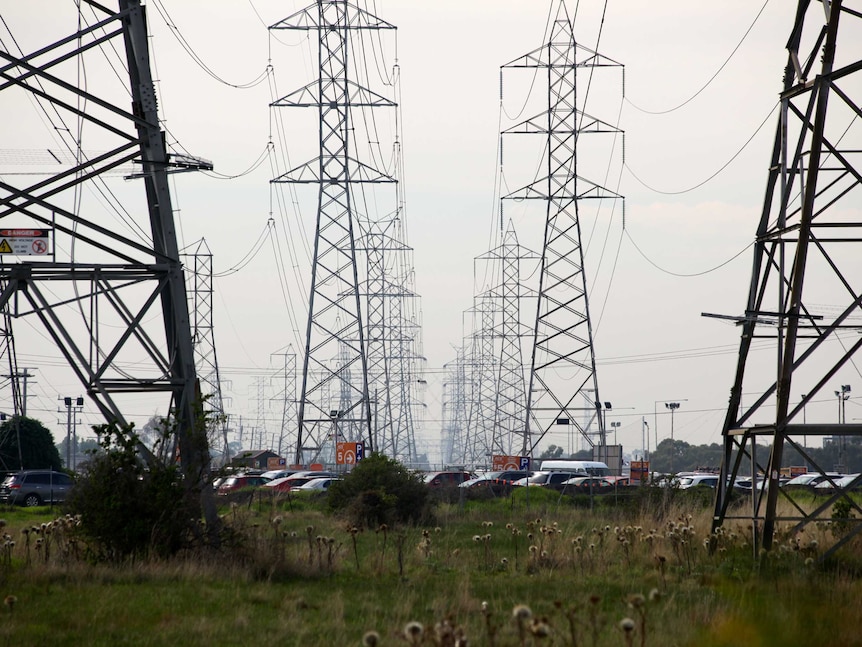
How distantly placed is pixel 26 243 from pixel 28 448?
40924 millimetres

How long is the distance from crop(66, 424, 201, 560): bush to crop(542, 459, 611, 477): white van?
131 ft

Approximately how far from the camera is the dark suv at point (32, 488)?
1658 inches

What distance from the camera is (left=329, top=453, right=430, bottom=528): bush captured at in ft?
90.7

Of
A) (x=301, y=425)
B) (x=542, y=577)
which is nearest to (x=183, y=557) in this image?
(x=542, y=577)

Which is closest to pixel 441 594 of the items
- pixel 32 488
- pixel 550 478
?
pixel 32 488

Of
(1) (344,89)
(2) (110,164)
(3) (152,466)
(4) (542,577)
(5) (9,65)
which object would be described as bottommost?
(4) (542,577)

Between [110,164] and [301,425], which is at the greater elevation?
[110,164]

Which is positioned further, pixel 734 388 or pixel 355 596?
pixel 734 388

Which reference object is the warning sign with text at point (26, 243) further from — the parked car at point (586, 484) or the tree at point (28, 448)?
the tree at point (28, 448)

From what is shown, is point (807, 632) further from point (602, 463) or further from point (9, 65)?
point (602, 463)

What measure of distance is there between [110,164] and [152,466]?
15.4 feet

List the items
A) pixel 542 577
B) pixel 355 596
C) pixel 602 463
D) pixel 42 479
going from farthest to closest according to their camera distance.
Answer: pixel 602 463, pixel 42 479, pixel 542 577, pixel 355 596

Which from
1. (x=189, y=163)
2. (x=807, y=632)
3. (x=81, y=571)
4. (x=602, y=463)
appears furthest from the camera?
(x=602, y=463)

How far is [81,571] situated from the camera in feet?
46.1
